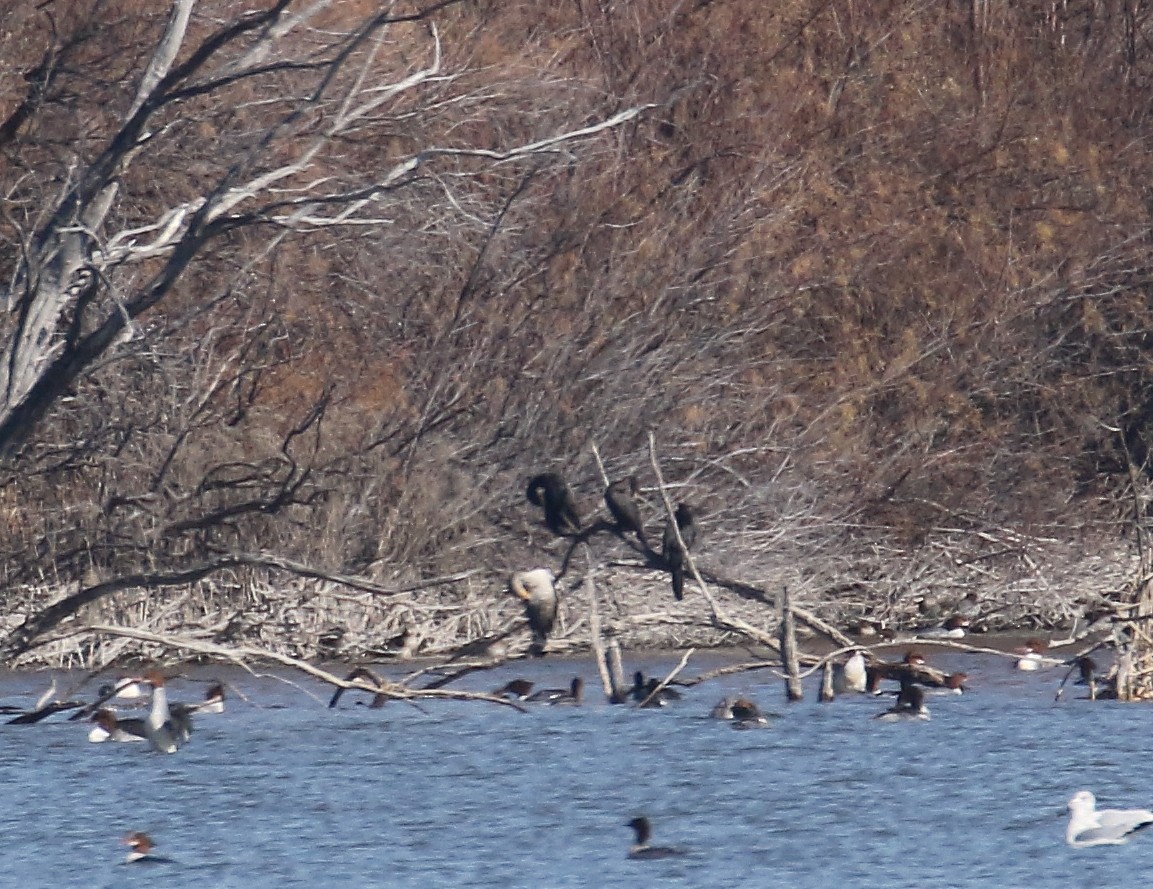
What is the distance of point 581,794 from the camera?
40.7 feet

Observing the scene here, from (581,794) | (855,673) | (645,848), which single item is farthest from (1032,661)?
(645,848)

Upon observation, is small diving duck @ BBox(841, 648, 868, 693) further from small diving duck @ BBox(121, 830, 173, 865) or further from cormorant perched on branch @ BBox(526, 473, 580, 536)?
small diving duck @ BBox(121, 830, 173, 865)

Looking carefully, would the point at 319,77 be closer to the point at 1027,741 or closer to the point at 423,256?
the point at 423,256

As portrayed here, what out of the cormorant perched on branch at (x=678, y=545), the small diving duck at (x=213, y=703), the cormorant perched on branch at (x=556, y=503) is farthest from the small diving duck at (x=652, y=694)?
the small diving duck at (x=213, y=703)

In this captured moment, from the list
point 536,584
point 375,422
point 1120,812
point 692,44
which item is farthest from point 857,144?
point 1120,812

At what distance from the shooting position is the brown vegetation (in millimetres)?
17500

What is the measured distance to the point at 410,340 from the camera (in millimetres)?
20781

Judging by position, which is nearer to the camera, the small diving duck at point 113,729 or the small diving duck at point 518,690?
the small diving duck at point 113,729

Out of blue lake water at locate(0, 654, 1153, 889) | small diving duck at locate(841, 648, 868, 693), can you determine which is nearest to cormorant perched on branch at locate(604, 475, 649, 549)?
blue lake water at locate(0, 654, 1153, 889)

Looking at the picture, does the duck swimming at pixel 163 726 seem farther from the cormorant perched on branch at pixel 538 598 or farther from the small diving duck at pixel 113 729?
the cormorant perched on branch at pixel 538 598

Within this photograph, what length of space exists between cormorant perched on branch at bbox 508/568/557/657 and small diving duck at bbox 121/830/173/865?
14.2ft

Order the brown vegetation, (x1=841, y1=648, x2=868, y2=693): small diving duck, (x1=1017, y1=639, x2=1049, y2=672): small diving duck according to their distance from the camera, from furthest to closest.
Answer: the brown vegetation < (x1=1017, y1=639, x2=1049, y2=672): small diving duck < (x1=841, y1=648, x2=868, y2=693): small diving duck

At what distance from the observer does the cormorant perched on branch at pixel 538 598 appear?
574 inches

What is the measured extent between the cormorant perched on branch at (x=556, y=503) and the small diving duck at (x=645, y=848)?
17.6ft
